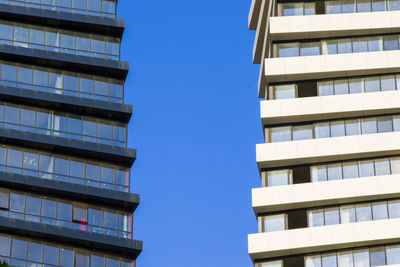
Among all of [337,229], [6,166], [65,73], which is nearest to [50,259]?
[6,166]

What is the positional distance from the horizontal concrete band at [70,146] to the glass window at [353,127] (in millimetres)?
19055

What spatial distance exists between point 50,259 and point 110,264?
5.54 m

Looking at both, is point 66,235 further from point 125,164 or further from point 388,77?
point 388,77

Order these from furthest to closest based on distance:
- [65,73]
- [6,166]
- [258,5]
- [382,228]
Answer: [258,5]
[65,73]
[6,166]
[382,228]

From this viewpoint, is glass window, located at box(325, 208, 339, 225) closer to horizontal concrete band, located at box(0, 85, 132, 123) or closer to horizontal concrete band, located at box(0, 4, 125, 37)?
horizontal concrete band, located at box(0, 85, 132, 123)

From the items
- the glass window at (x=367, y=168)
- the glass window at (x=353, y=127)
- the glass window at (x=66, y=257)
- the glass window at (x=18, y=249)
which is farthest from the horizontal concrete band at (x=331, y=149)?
the glass window at (x=18, y=249)

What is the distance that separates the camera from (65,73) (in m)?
94.2

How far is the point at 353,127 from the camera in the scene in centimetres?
8831

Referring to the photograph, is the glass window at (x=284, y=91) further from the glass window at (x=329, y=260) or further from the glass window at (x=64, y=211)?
the glass window at (x=64, y=211)

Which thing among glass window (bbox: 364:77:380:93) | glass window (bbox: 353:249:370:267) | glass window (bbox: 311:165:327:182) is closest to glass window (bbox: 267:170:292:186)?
glass window (bbox: 311:165:327:182)

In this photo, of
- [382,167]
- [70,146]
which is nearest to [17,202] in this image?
[70,146]

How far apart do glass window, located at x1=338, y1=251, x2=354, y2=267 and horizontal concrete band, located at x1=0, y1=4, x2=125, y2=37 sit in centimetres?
2991

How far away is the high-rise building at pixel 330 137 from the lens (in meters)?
83.5

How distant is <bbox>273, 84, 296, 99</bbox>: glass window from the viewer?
3548 inches
